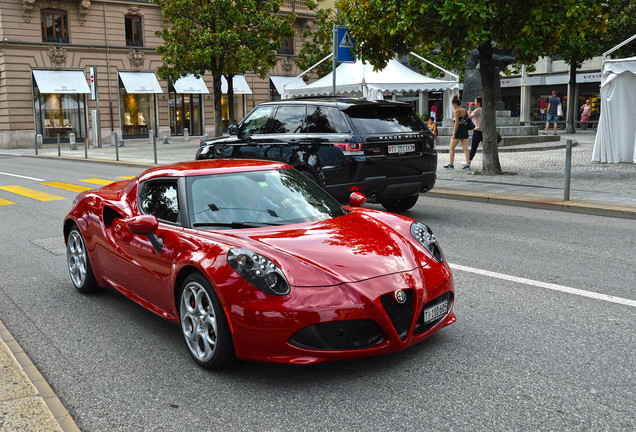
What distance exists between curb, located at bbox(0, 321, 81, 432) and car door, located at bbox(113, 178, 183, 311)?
0.92 m

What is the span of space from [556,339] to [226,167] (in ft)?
8.75

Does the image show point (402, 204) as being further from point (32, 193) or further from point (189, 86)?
point (189, 86)

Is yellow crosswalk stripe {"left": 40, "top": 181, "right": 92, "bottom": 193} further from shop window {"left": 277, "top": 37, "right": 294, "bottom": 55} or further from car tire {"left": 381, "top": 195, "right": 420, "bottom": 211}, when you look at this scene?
shop window {"left": 277, "top": 37, "right": 294, "bottom": 55}

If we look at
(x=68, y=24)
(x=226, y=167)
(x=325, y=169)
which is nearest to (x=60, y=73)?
(x=68, y=24)

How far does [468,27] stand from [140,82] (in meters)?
33.4

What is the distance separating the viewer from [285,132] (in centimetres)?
1012

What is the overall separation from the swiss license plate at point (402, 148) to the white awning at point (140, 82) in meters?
35.7

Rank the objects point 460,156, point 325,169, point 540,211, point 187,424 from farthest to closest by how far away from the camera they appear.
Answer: point 460,156, point 540,211, point 325,169, point 187,424

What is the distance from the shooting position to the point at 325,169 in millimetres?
9117

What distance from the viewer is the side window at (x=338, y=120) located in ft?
30.2


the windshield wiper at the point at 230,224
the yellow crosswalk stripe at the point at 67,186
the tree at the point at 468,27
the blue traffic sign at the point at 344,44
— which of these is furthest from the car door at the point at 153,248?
the blue traffic sign at the point at 344,44

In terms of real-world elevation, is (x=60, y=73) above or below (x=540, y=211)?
above

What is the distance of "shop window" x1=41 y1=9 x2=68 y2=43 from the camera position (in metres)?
39.3

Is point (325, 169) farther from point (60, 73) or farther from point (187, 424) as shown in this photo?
point (60, 73)
